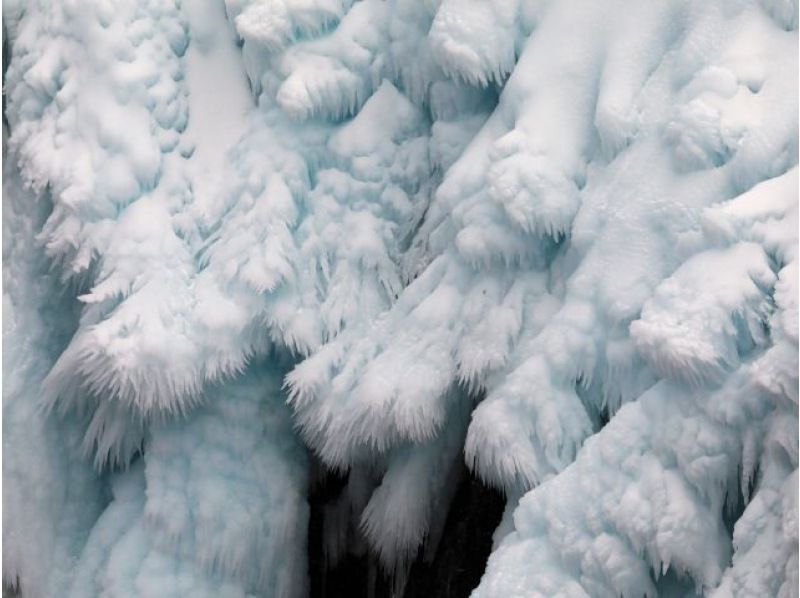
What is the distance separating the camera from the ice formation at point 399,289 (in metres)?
2.22

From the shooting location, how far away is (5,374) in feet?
10.6

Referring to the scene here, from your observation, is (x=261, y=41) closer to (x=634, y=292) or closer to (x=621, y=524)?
(x=634, y=292)

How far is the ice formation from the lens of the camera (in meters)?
2.22

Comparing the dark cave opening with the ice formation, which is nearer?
the ice formation

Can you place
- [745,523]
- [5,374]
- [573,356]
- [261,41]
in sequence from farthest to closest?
[5,374], [261,41], [573,356], [745,523]

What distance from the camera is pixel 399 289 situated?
2.91 meters

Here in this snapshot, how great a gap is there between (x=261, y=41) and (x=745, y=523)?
62.5 inches

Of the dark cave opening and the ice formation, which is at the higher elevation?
the ice formation

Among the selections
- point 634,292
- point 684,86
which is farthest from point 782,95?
point 634,292

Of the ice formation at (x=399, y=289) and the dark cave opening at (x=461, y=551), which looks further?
the dark cave opening at (x=461, y=551)

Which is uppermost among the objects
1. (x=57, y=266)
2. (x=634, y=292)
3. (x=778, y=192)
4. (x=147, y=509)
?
(x=778, y=192)

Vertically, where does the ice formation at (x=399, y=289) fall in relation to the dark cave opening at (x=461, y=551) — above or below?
above

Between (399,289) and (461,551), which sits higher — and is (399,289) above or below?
above

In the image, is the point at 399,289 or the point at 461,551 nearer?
the point at 461,551
